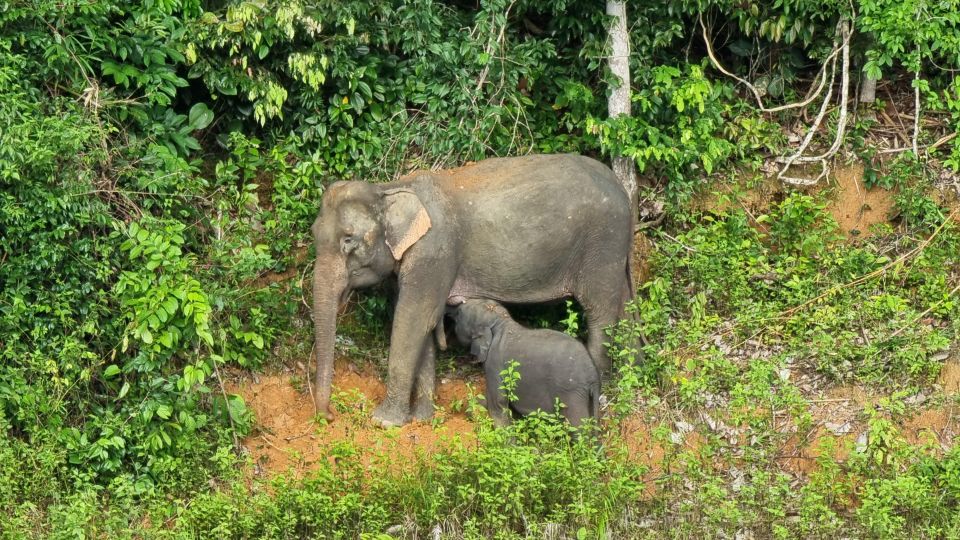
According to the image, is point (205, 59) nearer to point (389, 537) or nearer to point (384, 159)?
point (384, 159)

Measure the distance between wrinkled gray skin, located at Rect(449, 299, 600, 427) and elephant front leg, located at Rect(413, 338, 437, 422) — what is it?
1.64 feet

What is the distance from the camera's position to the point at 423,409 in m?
10.8

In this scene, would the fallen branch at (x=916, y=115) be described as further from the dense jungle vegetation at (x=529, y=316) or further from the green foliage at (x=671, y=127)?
the green foliage at (x=671, y=127)

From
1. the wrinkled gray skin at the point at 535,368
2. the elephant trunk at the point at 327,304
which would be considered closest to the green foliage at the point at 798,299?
the wrinkled gray skin at the point at 535,368

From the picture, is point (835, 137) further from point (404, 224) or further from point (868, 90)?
point (404, 224)

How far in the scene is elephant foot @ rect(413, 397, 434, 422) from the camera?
35.3 feet

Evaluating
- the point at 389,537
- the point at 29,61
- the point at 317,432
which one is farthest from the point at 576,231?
the point at 29,61

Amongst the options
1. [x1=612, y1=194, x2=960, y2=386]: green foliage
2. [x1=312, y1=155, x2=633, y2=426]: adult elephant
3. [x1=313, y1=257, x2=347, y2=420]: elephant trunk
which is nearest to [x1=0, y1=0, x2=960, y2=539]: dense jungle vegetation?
[x1=612, y1=194, x2=960, y2=386]: green foliage

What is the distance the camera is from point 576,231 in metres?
10.9

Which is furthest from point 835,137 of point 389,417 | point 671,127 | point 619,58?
point 389,417

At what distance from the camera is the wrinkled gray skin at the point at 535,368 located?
9945 millimetres

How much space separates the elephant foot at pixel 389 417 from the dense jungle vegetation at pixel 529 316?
52cm

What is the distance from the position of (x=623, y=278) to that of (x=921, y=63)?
135 inches

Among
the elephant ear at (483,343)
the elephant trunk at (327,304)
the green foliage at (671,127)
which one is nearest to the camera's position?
the elephant ear at (483,343)
